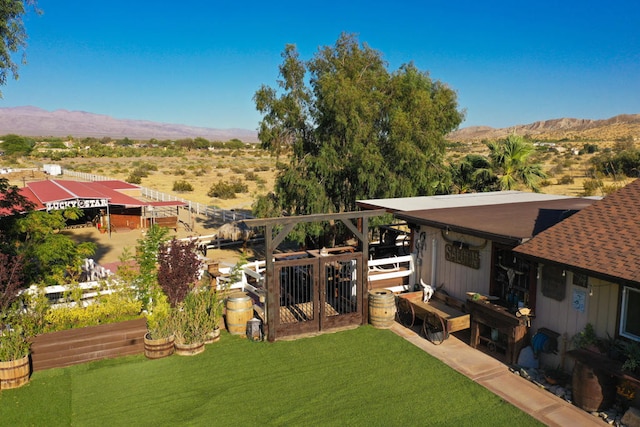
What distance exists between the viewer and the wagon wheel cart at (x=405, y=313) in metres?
11.2

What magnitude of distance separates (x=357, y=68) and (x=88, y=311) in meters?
13.2

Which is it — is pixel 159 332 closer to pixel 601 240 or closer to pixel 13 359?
pixel 13 359

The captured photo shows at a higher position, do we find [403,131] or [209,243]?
[403,131]

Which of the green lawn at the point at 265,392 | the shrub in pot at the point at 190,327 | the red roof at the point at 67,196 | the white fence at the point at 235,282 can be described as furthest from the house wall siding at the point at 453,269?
the red roof at the point at 67,196

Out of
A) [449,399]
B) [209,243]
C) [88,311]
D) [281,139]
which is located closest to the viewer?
[449,399]

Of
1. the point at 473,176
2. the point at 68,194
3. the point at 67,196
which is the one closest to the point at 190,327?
the point at 473,176

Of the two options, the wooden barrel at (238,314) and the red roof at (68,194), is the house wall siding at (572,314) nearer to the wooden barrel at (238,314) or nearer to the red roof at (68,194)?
the wooden barrel at (238,314)

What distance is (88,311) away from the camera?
977 centimetres

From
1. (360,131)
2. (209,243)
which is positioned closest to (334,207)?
(360,131)

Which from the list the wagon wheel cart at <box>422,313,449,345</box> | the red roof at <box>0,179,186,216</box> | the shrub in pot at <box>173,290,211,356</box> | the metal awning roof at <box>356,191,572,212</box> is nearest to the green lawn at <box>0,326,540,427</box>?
the shrub in pot at <box>173,290,211,356</box>

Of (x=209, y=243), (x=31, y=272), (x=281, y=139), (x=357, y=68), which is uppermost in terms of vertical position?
(x=357, y=68)

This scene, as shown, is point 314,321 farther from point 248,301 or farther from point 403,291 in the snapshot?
A: point 403,291

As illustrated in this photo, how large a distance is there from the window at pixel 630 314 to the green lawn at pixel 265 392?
2102mm

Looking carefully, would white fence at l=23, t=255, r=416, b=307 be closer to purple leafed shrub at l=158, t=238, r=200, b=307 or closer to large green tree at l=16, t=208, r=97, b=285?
large green tree at l=16, t=208, r=97, b=285
